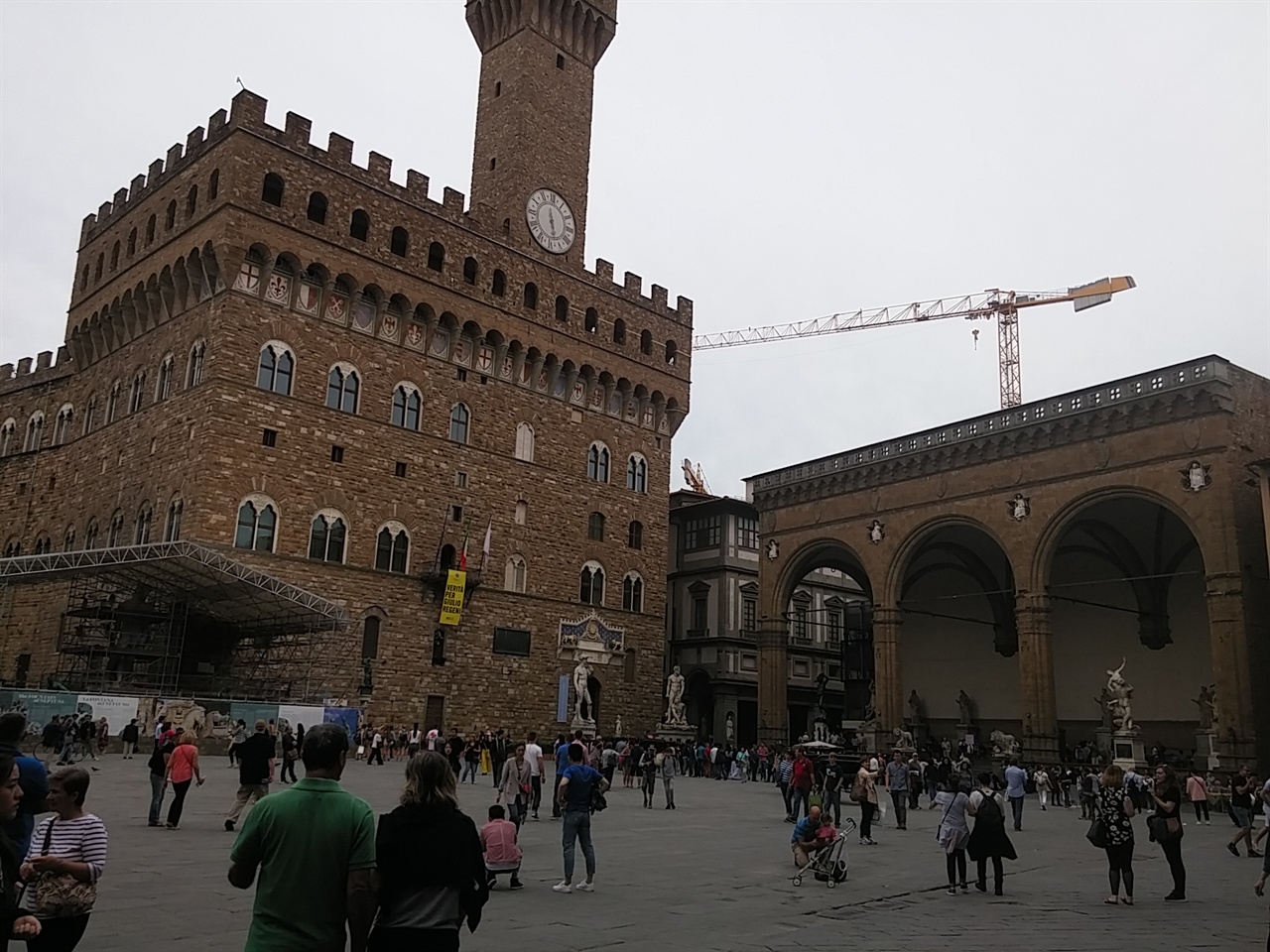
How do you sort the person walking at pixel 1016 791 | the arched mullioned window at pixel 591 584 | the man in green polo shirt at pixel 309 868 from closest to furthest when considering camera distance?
the man in green polo shirt at pixel 309 868, the person walking at pixel 1016 791, the arched mullioned window at pixel 591 584

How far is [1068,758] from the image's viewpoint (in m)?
33.0

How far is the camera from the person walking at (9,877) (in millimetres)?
3777

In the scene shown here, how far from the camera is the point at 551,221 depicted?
39.2m

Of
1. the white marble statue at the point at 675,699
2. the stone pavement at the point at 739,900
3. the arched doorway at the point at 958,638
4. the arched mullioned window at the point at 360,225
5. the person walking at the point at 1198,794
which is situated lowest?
the stone pavement at the point at 739,900

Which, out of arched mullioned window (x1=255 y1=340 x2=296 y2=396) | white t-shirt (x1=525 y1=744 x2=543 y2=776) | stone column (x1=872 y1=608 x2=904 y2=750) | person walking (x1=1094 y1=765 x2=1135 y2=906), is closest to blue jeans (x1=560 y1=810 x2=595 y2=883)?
person walking (x1=1094 y1=765 x2=1135 y2=906)

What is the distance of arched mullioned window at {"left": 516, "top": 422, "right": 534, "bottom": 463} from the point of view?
37312 mm

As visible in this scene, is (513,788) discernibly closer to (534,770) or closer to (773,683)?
(534,770)

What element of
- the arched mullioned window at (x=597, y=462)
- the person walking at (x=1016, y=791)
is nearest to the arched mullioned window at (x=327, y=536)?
the arched mullioned window at (x=597, y=462)

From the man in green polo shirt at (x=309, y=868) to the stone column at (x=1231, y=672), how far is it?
25146 mm

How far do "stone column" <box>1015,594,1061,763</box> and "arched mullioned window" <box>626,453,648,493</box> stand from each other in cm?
1670

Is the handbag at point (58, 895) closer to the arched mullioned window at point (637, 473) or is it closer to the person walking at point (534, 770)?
the person walking at point (534, 770)

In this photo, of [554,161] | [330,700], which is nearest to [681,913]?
[330,700]

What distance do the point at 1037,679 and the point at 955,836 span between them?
19.5m

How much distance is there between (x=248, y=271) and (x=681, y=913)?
26946 millimetres
